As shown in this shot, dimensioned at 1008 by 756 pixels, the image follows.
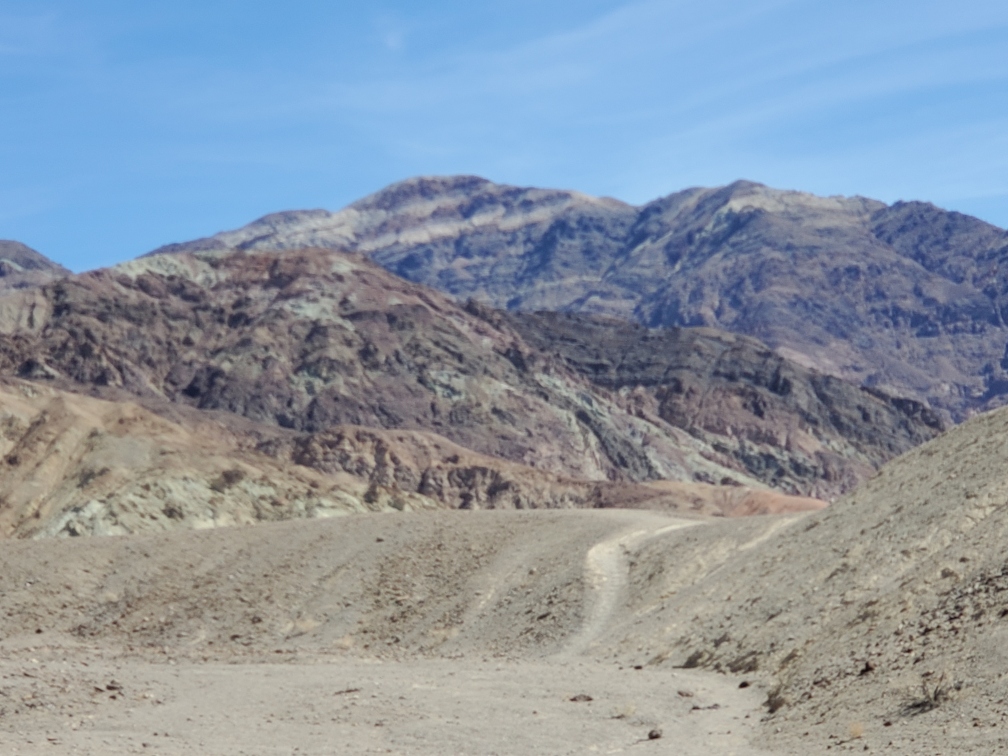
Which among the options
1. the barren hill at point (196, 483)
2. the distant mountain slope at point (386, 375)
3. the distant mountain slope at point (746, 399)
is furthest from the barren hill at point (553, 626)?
the distant mountain slope at point (746, 399)

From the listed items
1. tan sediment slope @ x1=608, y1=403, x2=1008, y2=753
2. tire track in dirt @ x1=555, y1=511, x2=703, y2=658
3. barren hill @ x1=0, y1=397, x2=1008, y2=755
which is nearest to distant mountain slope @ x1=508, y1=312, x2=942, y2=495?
tire track in dirt @ x1=555, y1=511, x2=703, y2=658

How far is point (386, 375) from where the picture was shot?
13412 cm

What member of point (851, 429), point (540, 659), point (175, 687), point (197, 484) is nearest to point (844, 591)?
point (540, 659)

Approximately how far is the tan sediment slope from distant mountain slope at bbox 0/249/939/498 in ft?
298

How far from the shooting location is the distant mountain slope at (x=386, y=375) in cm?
12862

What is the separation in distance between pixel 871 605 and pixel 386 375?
111681mm

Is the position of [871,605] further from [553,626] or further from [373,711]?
[553,626]

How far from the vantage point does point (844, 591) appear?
25969 millimetres

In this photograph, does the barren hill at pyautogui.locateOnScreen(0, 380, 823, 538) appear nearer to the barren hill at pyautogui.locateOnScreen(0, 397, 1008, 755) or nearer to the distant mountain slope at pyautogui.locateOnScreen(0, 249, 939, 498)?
the distant mountain slope at pyautogui.locateOnScreen(0, 249, 939, 498)

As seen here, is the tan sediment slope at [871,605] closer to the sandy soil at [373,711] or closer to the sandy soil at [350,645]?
the sandy soil at [350,645]

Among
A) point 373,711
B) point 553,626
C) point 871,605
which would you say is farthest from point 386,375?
point 373,711

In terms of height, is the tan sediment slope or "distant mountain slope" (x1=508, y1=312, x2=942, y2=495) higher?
"distant mountain slope" (x1=508, y1=312, x2=942, y2=495)

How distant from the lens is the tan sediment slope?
18344 millimetres

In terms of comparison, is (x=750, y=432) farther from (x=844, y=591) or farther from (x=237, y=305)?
(x=844, y=591)
